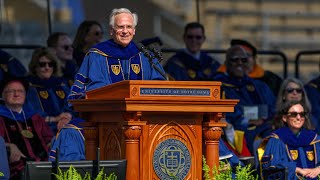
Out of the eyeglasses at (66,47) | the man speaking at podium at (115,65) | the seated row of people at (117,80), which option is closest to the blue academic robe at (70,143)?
the seated row of people at (117,80)

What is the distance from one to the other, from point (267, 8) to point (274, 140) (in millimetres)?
14161

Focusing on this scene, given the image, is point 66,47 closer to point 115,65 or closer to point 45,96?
point 45,96

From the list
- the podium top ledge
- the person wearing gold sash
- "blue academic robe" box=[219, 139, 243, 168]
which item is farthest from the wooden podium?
the person wearing gold sash

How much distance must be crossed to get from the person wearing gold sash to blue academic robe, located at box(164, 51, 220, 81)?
2253 mm

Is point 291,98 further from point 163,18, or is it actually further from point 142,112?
point 163,18

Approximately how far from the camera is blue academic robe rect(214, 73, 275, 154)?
1271 centimetres

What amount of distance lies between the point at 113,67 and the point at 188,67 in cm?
410

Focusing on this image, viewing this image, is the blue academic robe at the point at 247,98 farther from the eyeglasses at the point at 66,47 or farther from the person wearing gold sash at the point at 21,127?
the person wearing gold sash at the point at 21,127

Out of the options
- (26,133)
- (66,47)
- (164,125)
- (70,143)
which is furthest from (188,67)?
(164,125)

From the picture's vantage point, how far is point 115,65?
942 centimetres

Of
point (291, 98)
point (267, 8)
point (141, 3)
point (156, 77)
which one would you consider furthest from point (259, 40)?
point (156, 77)

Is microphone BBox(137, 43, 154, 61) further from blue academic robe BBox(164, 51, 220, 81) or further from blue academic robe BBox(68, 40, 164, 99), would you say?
blue academic robe BBox(164, 51, 220, 81)

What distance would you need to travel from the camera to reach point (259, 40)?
23000mm

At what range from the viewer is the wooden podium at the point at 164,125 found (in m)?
8.24
